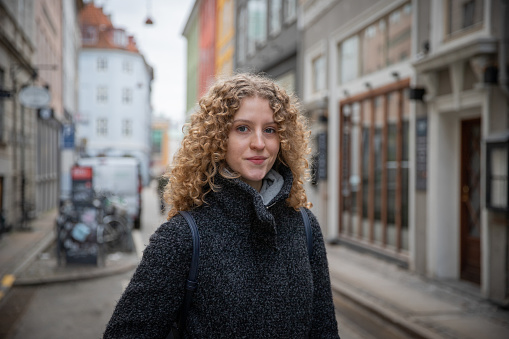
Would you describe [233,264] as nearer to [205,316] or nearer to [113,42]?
[205,316]

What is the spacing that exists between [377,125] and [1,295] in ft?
25.0

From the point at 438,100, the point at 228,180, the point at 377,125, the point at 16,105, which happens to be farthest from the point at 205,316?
the point at 16,105

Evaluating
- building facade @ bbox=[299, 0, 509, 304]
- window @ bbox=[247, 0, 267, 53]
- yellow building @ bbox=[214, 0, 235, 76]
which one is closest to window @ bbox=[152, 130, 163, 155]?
yellow building @ bbox=[214, 0, 235, 76]

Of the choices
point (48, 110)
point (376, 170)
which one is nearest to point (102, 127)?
point (48, 110)

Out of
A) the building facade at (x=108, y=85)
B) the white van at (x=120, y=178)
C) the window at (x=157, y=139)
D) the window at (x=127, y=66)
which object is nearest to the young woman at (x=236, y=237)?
the white van at (x=120, y=178)

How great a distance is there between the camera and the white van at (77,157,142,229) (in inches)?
569

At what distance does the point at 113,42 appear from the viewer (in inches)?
2009

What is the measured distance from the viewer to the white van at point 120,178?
14.5 m

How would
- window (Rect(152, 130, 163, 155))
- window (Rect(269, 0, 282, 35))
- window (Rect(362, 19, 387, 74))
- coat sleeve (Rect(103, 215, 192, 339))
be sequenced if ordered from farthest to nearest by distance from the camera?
window (Rect(152, 130, 163, 155)) → window (Rect(269, 0, 282, 35)) → window (Rect(362, 19, 387, 74)) → coat sleeve (Rect(103, 215, 192, 339))

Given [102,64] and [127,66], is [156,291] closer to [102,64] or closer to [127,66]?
[102,64]

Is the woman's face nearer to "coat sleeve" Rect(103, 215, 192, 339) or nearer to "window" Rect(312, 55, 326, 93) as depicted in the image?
"coat sleeve" Rect(103, 215, 192, 339)

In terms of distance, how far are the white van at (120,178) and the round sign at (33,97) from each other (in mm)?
2175

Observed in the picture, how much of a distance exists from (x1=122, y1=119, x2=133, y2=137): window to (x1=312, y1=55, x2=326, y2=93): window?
41.1 meters

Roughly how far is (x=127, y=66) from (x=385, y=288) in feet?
159
